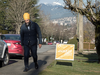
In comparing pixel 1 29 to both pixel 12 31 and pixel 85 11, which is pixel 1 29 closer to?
pixel 12 31

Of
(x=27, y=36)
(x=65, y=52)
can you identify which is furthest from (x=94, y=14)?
(x=27, y=36)

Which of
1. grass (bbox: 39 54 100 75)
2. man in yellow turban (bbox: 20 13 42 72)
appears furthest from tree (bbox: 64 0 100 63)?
man in yellow turban (bbox: 20 13 42 72)

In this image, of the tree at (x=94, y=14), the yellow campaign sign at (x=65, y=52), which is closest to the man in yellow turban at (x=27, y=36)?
the yellow campaign sign at (x=65, y=52)

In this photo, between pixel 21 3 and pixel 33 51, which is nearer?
pixel 33 51

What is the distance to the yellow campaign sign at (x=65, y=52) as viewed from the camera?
9141 mm

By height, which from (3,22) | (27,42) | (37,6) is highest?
(37,6)

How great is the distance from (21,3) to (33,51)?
41661 millimetres

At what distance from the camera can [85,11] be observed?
10.7m

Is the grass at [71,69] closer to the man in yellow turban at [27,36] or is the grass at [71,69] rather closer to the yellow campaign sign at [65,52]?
the yellow campaign sign at [65,52]

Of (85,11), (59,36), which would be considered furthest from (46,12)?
(85,11)

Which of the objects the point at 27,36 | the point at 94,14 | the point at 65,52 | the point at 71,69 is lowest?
the point at 71,69

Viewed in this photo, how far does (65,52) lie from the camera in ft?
30.2

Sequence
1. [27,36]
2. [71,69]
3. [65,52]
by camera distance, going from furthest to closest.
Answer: [65,52], [71,69], [27,36]

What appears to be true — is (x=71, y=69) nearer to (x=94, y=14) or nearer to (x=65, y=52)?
(x=65, y=52)
